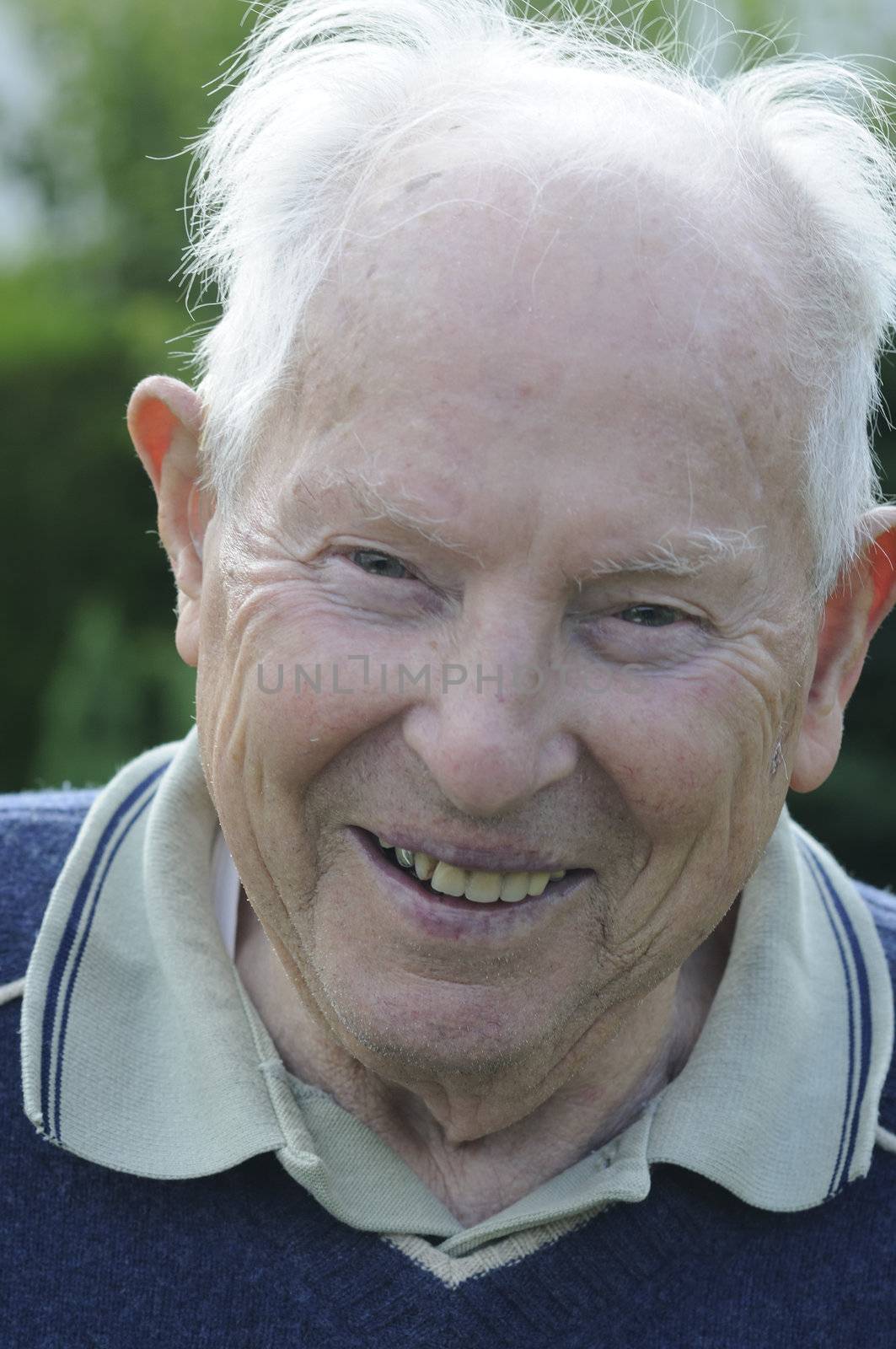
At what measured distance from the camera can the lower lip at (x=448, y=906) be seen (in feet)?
6.75

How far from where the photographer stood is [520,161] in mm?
2025

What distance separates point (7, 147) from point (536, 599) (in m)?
14.1

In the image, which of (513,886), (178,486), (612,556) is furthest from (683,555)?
(178,486)

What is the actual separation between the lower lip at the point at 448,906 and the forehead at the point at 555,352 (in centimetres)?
52

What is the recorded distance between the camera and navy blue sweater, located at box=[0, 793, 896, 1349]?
2.15 m

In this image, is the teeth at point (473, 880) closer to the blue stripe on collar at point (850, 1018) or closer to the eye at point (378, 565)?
the eye at point (378, 565)

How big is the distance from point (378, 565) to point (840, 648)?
31.7 inches

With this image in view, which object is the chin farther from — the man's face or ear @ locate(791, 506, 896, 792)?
ear @ locate(791, 506, 896, 792)

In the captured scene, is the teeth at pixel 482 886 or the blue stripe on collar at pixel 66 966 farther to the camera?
the blue stripe on collar at pixel 66 966

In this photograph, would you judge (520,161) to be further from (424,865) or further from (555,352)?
(424,865)

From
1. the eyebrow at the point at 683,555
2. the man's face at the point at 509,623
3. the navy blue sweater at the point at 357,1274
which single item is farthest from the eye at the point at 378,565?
the navy blue sweater at the point at 357,1274

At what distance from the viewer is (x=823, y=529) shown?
2.20 m

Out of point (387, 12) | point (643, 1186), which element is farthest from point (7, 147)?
point (643, 1186)

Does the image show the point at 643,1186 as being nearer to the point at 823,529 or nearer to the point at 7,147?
the point at 823,529
